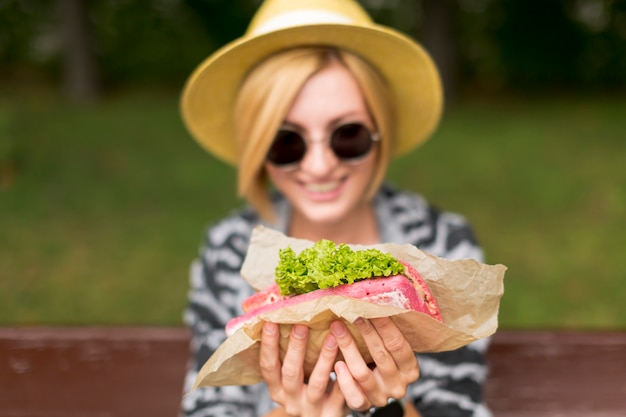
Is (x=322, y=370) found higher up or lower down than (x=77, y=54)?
higher up

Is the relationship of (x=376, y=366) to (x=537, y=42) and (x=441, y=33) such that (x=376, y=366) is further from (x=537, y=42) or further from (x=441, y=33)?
(x=537, y=42)

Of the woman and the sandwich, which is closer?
the sandwich

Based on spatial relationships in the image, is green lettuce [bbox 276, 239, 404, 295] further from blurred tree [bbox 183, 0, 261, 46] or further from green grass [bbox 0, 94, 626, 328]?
blurred tree [bbox 183, 0, 261, 46]

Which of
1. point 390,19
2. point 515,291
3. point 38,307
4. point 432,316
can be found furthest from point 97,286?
point 390,19

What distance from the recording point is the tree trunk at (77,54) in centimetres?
901

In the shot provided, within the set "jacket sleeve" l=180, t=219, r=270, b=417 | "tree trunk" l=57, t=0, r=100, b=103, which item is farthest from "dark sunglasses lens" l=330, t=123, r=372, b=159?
"tree trunk" l=57, t=0, r=100, b=103

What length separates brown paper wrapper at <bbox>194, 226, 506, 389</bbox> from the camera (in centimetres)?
178

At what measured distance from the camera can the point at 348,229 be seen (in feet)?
8.73

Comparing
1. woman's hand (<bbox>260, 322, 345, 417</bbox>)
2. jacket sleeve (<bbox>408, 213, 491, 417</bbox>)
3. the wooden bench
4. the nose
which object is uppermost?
Answer: the nose

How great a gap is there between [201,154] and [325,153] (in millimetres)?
6044

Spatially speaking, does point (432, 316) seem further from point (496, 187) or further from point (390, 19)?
point (390, 19)

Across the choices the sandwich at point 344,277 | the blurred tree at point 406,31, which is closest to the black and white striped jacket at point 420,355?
the sandwich at point 344,277

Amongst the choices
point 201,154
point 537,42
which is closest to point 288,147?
point 201,154

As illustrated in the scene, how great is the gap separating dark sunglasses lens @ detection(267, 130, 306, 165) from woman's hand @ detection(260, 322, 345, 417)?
0.65 m
